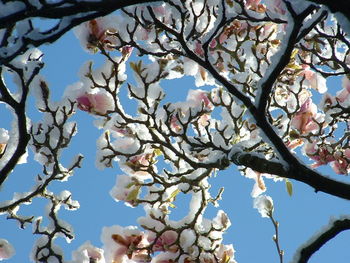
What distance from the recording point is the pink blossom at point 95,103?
348 cm

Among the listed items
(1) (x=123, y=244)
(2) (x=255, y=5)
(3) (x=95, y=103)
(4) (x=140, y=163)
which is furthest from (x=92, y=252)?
(2) (x=255, y=5)

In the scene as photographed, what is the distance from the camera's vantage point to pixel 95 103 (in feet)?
11.6

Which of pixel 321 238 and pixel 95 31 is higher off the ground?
pixel 95 31

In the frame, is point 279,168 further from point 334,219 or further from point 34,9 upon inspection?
point 34,9

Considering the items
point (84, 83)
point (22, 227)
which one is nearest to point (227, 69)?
point (84, 83)

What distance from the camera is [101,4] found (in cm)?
154

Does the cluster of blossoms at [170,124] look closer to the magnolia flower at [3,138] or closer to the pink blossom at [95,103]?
the pink blossom at [95,103]

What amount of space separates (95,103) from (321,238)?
2.13m

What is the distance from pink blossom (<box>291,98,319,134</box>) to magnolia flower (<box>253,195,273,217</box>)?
3.36 feet

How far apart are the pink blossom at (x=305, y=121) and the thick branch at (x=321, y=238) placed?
6.40 feet

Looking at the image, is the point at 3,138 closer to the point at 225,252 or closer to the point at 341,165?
the point at 225,252

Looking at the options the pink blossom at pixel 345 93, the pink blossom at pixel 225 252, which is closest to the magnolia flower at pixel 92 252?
the pink blossom at pixel 225 252

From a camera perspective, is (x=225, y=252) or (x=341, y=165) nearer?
(x=225, y=252)

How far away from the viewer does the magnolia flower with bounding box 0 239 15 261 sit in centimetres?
359
